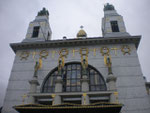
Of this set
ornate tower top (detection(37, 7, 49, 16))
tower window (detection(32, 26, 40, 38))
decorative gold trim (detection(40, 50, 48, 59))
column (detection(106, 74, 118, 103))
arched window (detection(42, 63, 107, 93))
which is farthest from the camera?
ornate tower top (detection(37, 7, 49, 16))

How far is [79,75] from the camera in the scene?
22.0 meters


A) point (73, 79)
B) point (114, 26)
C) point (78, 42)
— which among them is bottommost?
point (73, 79)

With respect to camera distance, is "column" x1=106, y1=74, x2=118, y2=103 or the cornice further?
the cornice

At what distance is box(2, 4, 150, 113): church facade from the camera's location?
60.8ft

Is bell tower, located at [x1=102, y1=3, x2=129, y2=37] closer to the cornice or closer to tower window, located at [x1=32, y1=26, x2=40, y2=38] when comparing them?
the cornice

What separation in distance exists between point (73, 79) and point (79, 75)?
99 centimetres

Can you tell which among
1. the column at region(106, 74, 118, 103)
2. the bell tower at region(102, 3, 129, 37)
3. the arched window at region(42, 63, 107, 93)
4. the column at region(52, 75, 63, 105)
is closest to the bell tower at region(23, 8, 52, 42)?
the arched window at region(42, 63, 107, 93)

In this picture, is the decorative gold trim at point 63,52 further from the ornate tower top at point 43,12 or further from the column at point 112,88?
the ornate tower top at point 43,12

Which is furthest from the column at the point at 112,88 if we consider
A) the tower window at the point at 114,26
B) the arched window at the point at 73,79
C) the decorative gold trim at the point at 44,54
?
the tower window at the point at 114,26

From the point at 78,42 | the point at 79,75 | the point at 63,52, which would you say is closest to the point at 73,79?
the point at 79,75

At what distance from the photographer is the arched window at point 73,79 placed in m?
20.9

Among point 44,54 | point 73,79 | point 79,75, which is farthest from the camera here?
point 44,54

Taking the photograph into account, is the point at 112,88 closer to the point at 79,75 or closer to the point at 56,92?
the point at 79,75

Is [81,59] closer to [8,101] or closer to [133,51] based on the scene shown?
[133,51]
